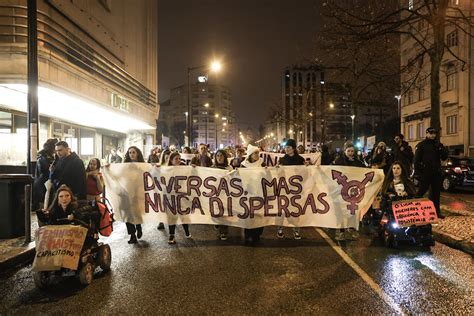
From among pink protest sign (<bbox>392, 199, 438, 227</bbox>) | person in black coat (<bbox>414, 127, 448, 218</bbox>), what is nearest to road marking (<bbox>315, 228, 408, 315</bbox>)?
pink protest sign (<bbox>392, 199, 438, 227</bbox>)

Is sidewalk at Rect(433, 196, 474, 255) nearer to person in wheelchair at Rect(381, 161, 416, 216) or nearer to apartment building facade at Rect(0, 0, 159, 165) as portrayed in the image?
person in wheelchair at Rect(381, 161, 416, 216)

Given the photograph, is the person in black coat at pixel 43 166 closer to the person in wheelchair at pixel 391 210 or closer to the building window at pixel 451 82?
the person in wheelchair at pixel 391 210

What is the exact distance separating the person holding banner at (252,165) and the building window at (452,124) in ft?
112

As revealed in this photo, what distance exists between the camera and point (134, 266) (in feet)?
22.2

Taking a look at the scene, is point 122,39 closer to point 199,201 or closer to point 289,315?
point 199,201

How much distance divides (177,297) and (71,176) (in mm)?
3201

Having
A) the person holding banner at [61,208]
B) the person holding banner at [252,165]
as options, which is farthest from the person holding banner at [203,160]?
the person holding banner at [61,208]

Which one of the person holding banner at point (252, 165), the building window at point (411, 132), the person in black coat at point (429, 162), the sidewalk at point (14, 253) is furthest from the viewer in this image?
the building window at point (411, 132)

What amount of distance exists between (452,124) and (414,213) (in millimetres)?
35509

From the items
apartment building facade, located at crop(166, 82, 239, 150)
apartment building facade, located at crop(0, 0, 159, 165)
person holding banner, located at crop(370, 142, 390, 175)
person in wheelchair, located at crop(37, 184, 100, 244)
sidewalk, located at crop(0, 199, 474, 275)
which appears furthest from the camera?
apartment building facade, located at crop(166, 82, 239, 150)

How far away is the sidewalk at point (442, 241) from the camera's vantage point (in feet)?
23.3

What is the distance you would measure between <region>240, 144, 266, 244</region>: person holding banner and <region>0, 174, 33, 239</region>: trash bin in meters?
4.39

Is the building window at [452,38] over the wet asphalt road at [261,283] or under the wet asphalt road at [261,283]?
over

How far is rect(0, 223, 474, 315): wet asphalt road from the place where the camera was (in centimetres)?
498
